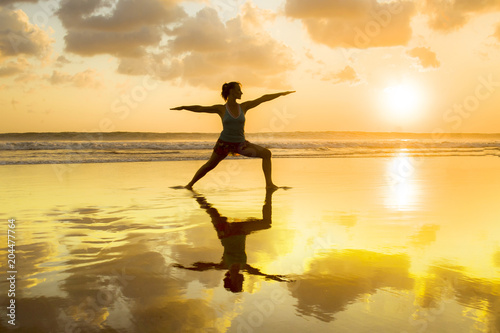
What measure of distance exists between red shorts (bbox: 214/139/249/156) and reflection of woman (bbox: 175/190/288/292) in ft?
7.66

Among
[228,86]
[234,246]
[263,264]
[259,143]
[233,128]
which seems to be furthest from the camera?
[259,143]

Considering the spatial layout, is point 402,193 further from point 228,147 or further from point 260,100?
point 228,147

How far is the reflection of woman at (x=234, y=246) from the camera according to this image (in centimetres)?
348

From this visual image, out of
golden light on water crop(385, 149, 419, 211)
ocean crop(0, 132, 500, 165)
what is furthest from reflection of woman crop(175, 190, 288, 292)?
ocean crop(0, 132, 500, 165)

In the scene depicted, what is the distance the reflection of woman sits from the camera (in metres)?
3.48

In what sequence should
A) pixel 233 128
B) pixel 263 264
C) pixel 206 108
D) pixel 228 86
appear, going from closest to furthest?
pixel 263 264 → pixel 228 86 → pixel 206 108 → pixel 233 128

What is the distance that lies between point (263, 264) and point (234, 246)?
744mm

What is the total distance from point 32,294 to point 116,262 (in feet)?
2.97

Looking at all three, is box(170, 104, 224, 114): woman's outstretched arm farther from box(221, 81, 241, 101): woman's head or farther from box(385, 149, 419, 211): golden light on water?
box(385, 149, 419, 211): golden light on water

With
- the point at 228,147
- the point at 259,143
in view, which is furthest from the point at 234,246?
the point at 259,143

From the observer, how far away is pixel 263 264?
3.86m

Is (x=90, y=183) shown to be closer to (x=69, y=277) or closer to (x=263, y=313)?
(x=69, y=277)

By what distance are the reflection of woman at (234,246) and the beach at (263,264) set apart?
0.04m

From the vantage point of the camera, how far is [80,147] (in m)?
29.5
